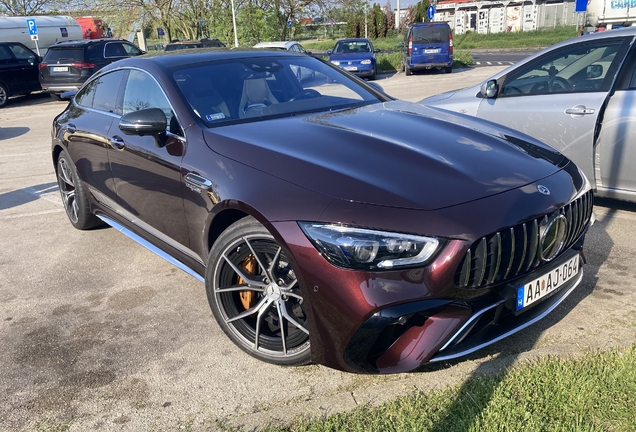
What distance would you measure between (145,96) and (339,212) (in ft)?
6.88

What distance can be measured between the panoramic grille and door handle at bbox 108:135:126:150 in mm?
2578

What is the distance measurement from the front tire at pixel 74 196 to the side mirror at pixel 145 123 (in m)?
1.80

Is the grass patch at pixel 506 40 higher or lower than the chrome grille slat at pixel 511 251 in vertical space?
lower

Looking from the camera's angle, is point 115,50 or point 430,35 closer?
point 115,50

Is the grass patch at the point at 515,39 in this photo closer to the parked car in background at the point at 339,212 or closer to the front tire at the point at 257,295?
the parked car in background at the point at 339,212

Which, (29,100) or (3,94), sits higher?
(3,94)

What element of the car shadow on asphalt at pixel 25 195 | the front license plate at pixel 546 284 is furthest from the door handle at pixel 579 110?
the car shadow on asphalt at pixel 25 195

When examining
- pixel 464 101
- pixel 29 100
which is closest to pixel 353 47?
pixel 29 100

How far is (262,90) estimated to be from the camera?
3.88 m

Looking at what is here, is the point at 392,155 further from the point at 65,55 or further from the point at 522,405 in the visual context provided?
the point at 65,55

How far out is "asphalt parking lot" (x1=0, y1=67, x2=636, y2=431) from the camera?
8.86 ft

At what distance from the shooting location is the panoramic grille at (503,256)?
244 centimetres

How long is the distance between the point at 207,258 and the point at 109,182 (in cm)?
152

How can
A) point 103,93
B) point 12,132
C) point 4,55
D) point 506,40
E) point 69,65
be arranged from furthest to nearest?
point 506,40 < point 4,55 < point 69,65 < point 12,132 < point 103,93
